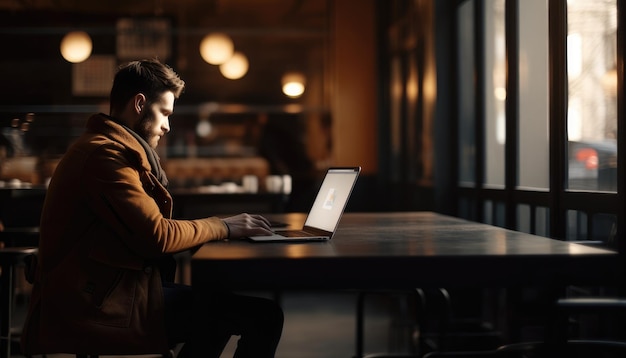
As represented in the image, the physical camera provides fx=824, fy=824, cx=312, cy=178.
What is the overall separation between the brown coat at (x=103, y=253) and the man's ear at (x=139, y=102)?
0.55 feet

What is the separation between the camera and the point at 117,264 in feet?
6.75

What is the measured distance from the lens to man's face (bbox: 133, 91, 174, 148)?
234 centimetres

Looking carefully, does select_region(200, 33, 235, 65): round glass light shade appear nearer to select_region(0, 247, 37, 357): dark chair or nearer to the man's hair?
select_region(0, 247, 37, 357): dark chair

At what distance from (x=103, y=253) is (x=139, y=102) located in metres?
0.48

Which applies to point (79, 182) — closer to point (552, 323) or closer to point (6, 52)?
point (552, 323)

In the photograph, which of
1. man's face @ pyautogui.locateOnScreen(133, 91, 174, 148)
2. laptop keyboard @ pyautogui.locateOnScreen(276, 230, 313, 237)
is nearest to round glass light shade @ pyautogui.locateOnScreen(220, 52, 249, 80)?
laptop keyboard @ pyautogui.locateOnScreen(276, 230, 313, 237)

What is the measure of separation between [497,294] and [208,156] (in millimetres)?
4516

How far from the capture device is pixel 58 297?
206 centimetres

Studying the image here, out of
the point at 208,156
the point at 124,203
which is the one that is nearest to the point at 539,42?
the point at 124,203

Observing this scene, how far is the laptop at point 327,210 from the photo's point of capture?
7.35 feet

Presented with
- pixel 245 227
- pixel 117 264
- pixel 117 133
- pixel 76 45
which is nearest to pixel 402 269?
pixel 245 227

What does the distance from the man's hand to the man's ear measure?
16.1 inches

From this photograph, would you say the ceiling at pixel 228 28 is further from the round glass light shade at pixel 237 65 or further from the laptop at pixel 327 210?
the laptop at pixel 327 210

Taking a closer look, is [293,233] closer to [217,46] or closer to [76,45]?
[217,46]
